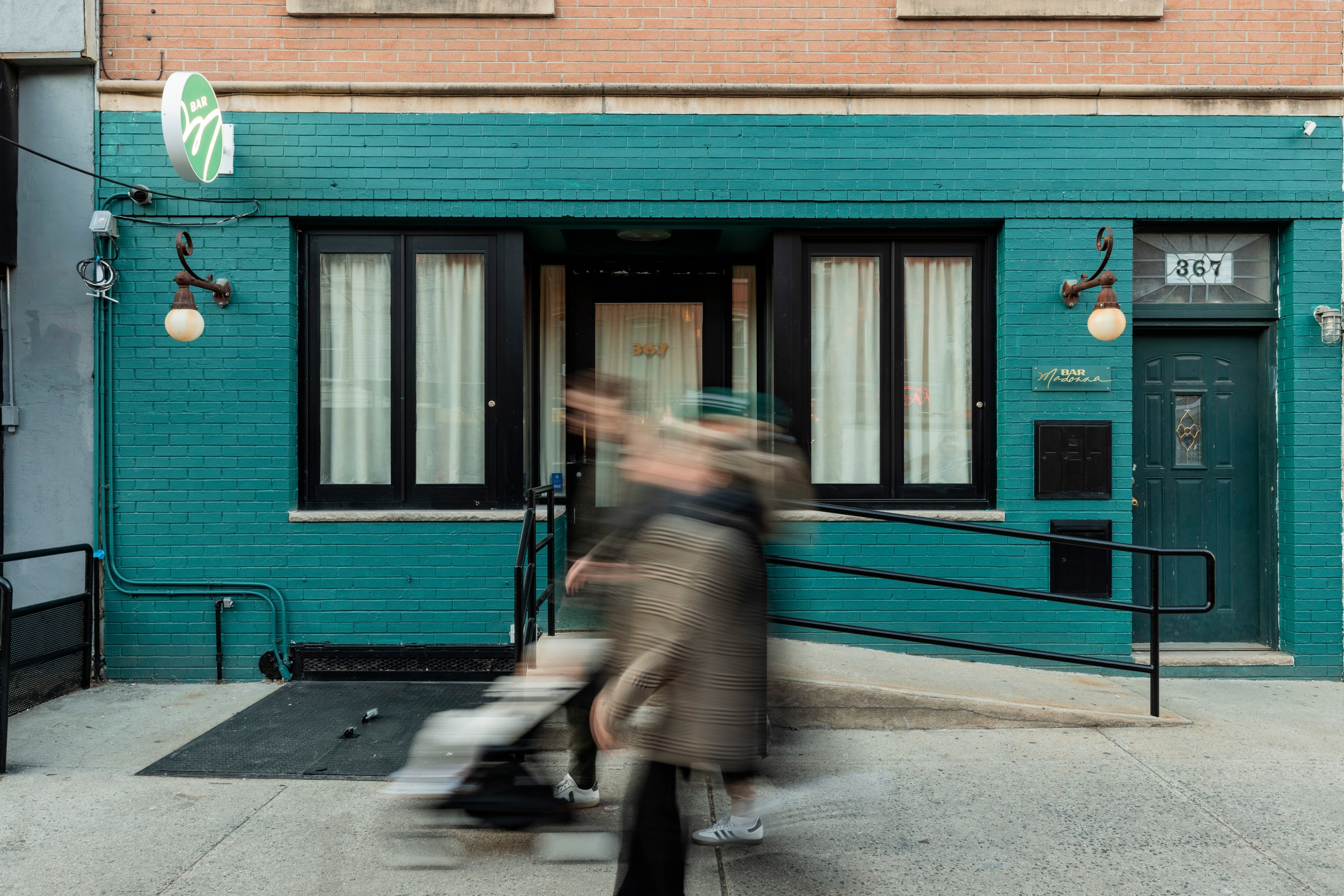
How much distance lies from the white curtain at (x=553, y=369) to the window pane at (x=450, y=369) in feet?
3.48

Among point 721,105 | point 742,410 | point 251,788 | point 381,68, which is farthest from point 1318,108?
point 251,788

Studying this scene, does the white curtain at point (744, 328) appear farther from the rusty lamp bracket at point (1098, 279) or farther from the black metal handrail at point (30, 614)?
the black metal handrail at point (30, 614)

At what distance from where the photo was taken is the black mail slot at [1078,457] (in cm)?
611

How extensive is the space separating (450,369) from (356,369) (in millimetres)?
710

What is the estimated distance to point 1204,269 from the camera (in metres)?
6.37

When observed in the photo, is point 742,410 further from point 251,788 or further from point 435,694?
point 435,694

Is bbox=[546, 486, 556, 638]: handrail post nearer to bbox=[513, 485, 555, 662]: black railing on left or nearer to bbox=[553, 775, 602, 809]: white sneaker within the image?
bbox=[513, 485, 555, 662]: black railing on left

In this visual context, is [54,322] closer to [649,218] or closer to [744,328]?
[649,218]

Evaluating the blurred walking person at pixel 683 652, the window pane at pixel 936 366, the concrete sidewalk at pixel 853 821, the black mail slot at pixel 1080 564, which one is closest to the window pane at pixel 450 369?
the concrete sidewalk at pixel 853 821

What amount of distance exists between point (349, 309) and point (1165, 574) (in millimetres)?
6531

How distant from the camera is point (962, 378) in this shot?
6449 millimetres

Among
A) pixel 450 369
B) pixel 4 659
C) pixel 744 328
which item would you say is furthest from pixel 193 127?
pixel 744 328

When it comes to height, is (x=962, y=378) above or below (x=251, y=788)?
above

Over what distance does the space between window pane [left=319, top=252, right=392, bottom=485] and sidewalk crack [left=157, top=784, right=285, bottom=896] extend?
265cm
